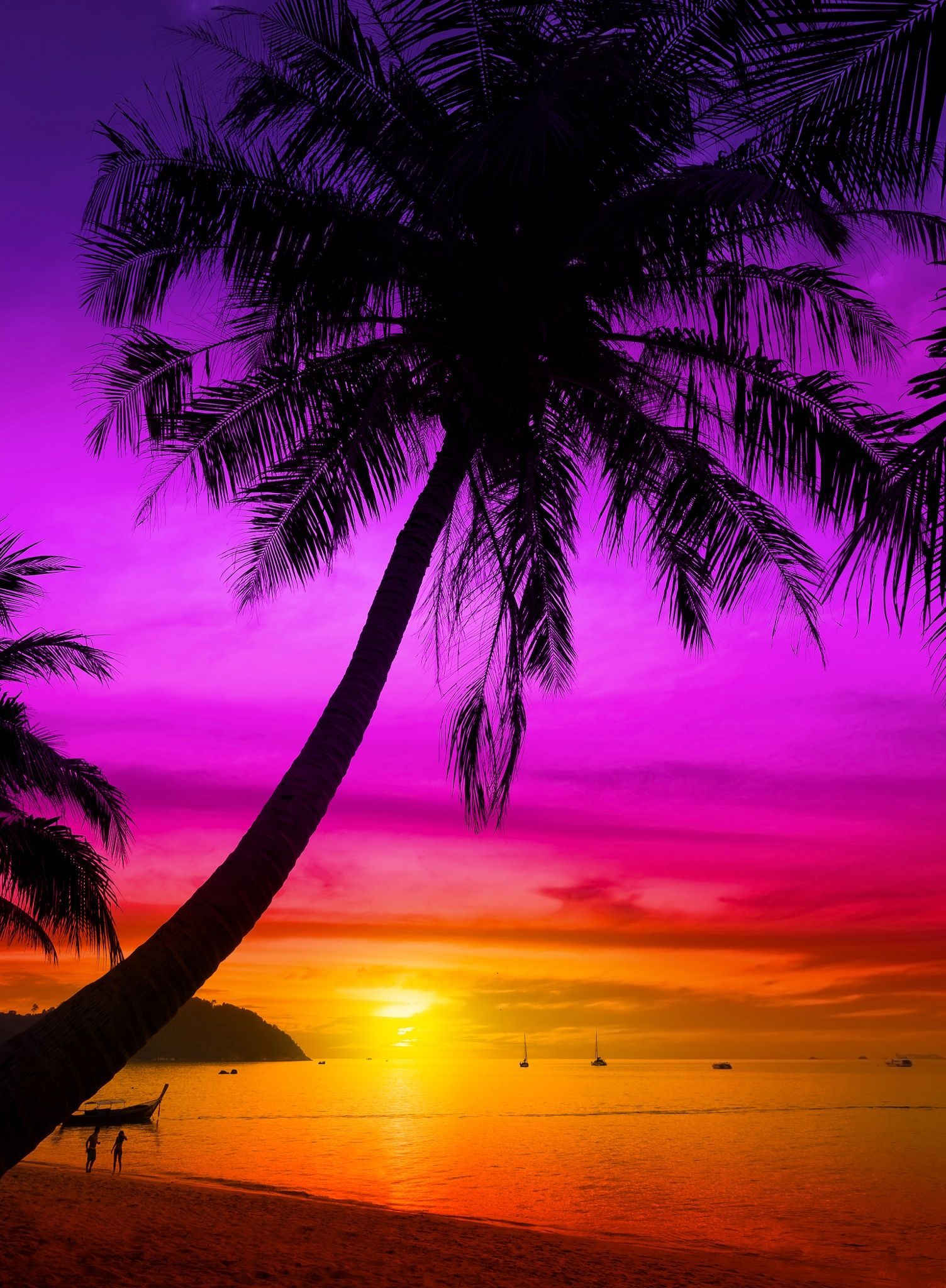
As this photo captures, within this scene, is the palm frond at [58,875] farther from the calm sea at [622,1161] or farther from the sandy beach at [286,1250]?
the calm sea at [622,1161]

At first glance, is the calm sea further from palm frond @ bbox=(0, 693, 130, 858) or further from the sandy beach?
palm frond @ bbox=(0, 693, 130, 858)

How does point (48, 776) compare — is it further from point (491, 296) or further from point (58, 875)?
point (491, 296)

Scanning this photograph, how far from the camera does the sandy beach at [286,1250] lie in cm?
1129

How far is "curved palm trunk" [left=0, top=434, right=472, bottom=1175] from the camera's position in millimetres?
4359

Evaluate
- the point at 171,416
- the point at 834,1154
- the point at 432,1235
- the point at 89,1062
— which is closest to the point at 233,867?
the point at 89,1062

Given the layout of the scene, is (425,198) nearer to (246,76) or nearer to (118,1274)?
(246,76)

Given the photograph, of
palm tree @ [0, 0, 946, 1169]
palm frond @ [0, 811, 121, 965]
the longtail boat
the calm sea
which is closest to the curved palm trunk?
palm tree @ [0, 0, 946, 1169]

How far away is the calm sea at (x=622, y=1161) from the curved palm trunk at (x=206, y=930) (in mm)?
20075

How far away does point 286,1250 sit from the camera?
1427cm

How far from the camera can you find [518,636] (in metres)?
10.3

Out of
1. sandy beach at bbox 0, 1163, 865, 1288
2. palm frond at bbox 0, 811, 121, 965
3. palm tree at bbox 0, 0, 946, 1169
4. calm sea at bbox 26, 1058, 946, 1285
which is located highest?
palm tree at bbox 0, 0, 946, 1169

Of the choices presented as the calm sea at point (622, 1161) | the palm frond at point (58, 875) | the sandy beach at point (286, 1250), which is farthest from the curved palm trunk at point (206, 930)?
the calm sea at point (622, 1161)

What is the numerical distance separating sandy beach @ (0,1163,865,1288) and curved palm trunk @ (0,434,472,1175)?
5.88 meters

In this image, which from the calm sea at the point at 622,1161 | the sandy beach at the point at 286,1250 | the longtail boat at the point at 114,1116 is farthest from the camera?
the longtail boat at the point at 114,1116
